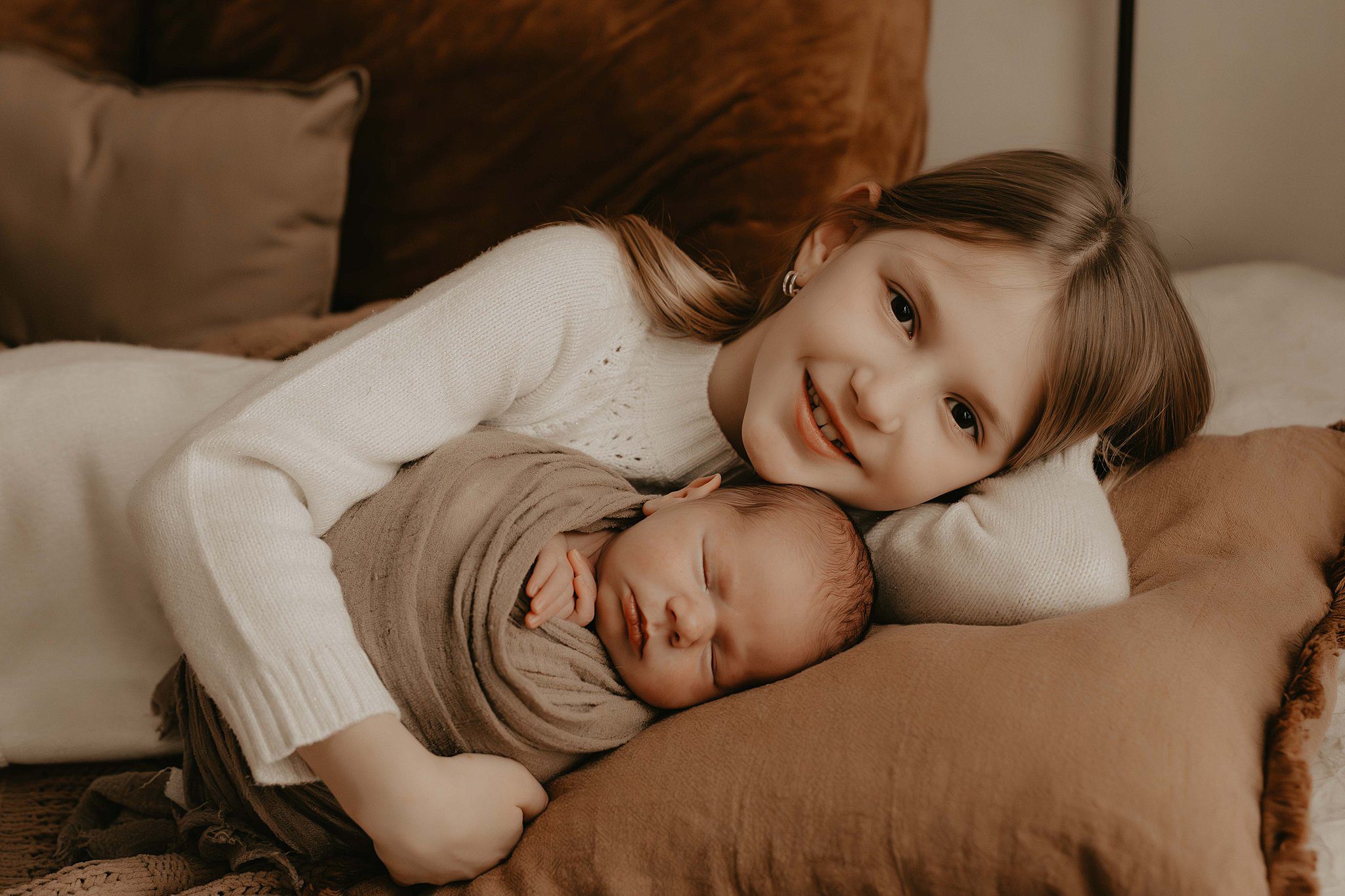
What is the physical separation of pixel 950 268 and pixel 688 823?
2.01ft

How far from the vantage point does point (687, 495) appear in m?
1.05

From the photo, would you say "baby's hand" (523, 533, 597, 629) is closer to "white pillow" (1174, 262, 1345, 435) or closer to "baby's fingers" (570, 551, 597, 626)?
"baby's fingers" (570, 551, 597, 626)

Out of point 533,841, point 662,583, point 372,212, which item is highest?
point 372,212

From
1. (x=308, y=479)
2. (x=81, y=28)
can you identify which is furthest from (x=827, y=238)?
(x=81, y=28)

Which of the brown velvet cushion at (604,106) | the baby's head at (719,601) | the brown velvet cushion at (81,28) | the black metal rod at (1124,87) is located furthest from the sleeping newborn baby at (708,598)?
the brown velvet cushion at (81,28)

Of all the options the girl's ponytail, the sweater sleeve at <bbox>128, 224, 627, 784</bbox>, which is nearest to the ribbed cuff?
the sweater sleeve at <bbox>128, 224, 627, 784</bbox>

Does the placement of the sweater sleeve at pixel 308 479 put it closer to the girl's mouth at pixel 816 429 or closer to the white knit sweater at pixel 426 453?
the white knit sweater at pixel 426 453

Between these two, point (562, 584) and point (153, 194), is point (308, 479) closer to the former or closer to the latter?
point (562, 584)

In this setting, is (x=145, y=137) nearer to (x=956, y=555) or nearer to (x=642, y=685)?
(x=642, y=685)

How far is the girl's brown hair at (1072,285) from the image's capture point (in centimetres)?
100

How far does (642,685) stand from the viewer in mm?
934

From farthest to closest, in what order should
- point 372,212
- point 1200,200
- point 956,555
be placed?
point 1200,200 < point 372,212 < point 956,555

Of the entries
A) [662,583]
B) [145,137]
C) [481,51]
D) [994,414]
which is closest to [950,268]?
[994,414]

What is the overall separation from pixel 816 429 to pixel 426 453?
413mm
